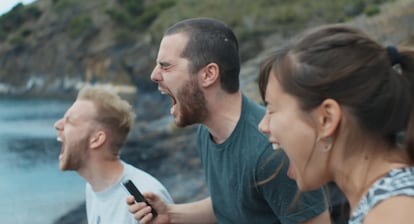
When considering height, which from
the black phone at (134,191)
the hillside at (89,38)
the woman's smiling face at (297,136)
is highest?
the woman's smiling face at (297,136)

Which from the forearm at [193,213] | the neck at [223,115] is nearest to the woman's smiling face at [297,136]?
the neck at [223,115]

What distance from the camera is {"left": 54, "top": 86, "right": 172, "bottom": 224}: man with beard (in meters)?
2.84

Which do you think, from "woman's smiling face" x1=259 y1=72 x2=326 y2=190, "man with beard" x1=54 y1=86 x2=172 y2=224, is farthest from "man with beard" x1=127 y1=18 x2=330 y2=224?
"woman's smiling face" x1=259 y1=72 x2=326 y2=190

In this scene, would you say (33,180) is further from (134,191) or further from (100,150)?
(134,191)

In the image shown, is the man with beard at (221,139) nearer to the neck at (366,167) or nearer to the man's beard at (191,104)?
the man's beard at (191,104)

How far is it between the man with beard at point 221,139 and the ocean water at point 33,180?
1137cm

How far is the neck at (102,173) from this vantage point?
2922mm

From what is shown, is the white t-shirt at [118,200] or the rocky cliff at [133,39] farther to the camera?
the rocky cliff at [133,39]

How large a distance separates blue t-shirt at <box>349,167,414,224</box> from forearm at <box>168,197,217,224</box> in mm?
1201

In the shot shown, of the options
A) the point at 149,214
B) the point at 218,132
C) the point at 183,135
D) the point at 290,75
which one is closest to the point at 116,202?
the point at 149,214

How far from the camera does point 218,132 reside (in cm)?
235

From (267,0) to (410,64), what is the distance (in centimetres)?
4331

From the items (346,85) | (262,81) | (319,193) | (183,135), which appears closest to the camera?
(346,85)

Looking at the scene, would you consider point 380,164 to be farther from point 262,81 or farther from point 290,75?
point 262,81
